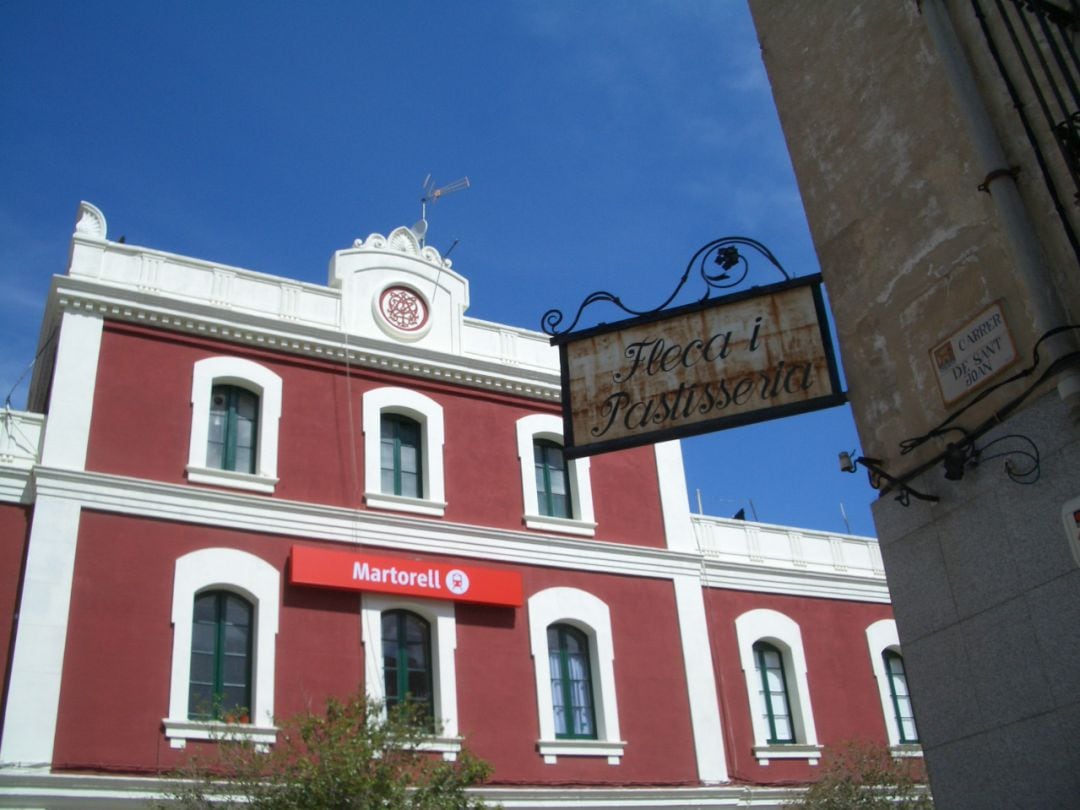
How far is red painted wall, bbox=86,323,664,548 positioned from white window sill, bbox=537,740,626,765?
3997mm

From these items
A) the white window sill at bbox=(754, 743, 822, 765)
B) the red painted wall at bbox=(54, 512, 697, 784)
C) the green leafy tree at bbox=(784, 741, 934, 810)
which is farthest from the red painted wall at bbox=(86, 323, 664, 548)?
the green leafy tree at bbox=(784, 741, 934, 810)

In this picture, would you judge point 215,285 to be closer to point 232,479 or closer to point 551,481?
point 232,479

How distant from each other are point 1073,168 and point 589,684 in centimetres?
1541

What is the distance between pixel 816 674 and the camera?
77.2ft

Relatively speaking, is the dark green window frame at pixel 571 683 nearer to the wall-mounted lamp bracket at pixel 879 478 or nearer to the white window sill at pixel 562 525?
the white window sill at pixel 562 525

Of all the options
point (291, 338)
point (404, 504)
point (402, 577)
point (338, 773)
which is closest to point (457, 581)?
point (402, 577)

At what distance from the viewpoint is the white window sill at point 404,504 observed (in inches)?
785

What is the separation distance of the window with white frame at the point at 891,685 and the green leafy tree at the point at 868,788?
3.90 m

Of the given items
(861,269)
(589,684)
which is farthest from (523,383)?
(861,269)

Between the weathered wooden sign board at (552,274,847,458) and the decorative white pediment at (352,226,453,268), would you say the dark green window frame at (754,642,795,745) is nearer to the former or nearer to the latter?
the decorative white pediment at (352,226,453,268)

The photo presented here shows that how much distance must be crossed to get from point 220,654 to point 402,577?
322 cm

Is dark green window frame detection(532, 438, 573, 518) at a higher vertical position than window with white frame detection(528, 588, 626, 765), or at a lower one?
higher

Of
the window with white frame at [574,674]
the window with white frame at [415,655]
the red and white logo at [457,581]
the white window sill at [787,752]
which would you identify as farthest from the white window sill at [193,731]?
the white window sill at [787,752]

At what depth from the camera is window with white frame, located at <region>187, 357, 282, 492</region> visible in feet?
62.0
